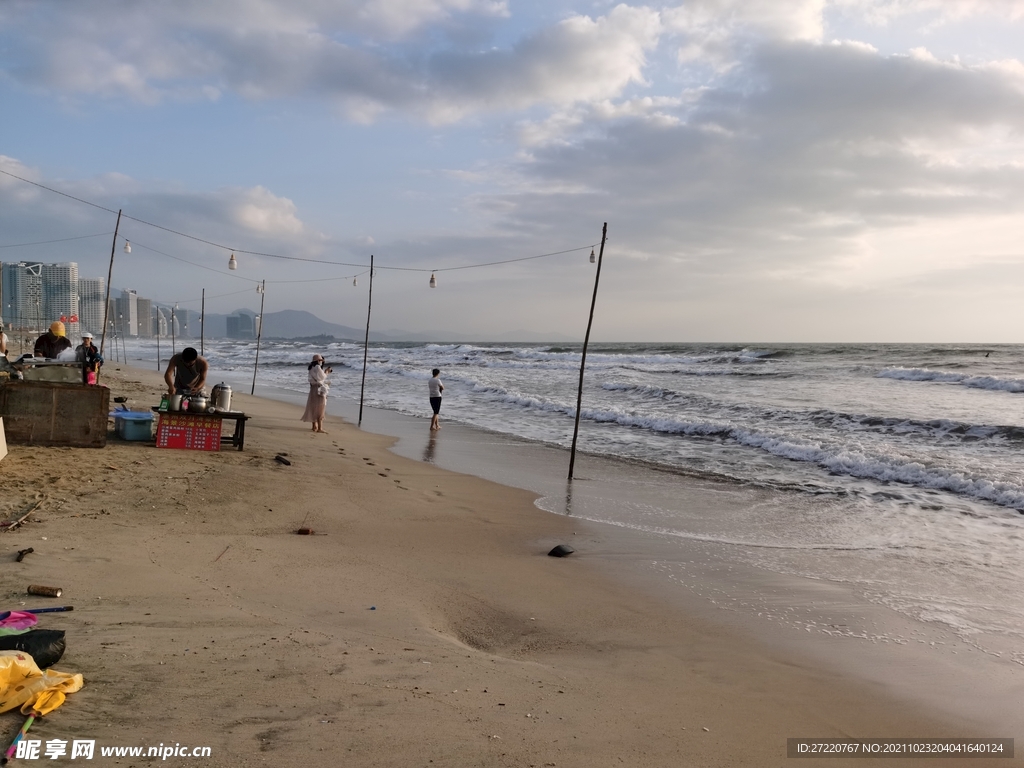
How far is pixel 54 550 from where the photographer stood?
495 cm

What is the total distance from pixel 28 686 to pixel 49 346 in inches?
435

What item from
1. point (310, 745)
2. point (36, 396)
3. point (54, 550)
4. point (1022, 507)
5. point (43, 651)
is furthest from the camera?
point (1022, 507)

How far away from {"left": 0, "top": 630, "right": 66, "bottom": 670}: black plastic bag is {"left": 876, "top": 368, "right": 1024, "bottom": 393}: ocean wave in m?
33.2

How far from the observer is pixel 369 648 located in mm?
3932

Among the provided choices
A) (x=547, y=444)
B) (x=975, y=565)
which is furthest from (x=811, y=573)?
(x=547, y=444)

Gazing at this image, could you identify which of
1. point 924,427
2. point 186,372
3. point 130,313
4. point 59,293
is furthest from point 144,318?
point 924,427

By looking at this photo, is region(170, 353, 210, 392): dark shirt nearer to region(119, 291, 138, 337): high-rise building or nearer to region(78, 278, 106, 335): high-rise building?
region(119, 291, 138, 337): high-rise building

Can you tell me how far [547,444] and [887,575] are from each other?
9.33 meters

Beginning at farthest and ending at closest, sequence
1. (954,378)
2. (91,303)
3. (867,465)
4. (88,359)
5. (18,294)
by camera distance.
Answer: (91,303) → (18,294) → (954,378) → (867,465) → (88,359)

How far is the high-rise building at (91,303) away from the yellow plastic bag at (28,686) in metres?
91.9

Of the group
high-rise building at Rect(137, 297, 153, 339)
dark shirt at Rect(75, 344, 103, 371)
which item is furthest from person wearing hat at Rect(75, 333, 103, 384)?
high-rise building at Rect(137, 297, 153, 339)

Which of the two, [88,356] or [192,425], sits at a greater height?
[88,356]

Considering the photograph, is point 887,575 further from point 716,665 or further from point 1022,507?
point 1022,507

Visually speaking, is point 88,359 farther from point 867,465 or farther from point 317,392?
point 867,465
